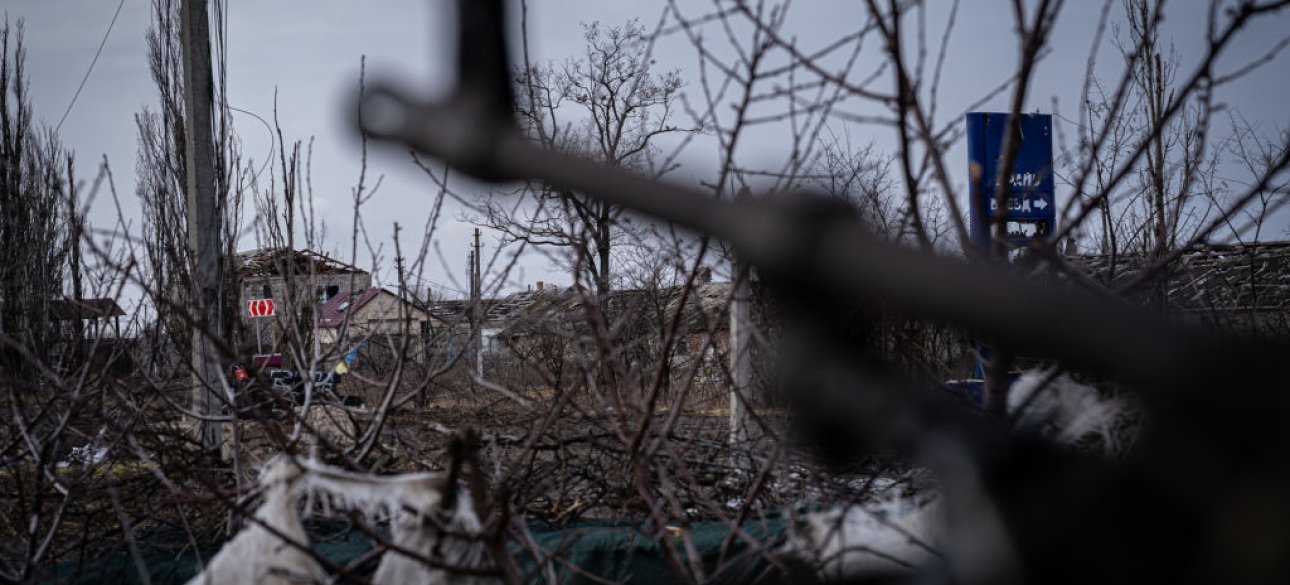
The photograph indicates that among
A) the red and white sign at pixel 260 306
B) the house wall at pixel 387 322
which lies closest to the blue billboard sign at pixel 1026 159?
the house wall at pixel 387 322

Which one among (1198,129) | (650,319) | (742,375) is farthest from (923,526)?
(650,319)

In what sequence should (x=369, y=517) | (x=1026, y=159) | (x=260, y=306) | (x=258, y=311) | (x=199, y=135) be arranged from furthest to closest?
(x=199, y=135) → (x=260, y=306) → (x=258, y=311) → (x=1026, y=159) → (x=369, y=517)

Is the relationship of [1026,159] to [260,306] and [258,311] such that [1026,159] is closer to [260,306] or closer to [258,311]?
[258,311]

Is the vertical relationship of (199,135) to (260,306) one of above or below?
above

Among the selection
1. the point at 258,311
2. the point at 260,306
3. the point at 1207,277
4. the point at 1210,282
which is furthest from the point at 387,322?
the point at 1210,282

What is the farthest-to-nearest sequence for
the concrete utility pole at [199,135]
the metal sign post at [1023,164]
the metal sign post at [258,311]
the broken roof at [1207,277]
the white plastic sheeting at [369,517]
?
the concrete utility pole at [199,135], the metal sign post at [258,311], the broken roof at [1207,277], the metal sign post at [1023,164], the white plastic sheeting at [369,517]

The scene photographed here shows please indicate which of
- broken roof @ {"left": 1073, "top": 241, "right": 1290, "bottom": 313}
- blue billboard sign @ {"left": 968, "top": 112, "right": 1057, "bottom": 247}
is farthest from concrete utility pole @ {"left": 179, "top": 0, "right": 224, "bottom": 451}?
broken roof @ {"left": 1073, "top": 241, "right": 1290, "bottom": 313}

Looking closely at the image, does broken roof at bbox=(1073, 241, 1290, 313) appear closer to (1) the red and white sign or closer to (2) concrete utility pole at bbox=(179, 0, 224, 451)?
(1) the red and white sign

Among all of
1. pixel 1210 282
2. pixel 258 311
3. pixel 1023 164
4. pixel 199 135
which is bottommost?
pixel 258 311

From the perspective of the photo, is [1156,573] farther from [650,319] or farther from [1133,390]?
[650,319]

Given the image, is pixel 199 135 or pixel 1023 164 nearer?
pixel 1023 164

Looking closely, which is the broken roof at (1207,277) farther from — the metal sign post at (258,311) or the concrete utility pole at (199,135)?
the concrete utility pole at (199,135)

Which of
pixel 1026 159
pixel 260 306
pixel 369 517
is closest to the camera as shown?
pixel 369 517

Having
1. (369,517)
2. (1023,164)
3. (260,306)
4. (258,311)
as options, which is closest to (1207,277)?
(1023,164)
